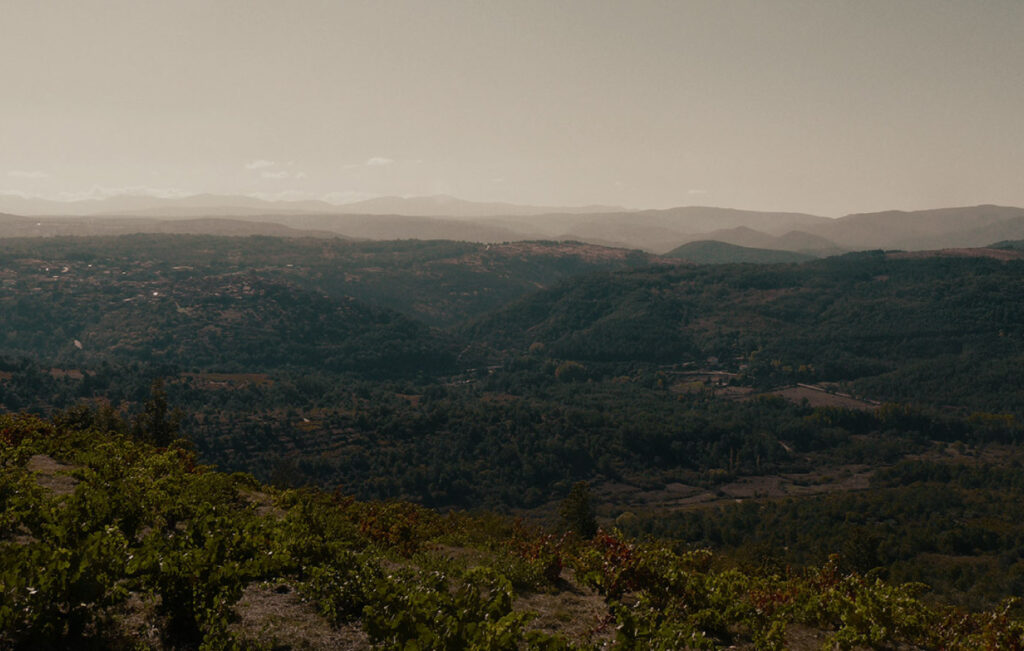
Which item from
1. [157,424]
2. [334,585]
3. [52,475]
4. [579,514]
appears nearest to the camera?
[334,585]

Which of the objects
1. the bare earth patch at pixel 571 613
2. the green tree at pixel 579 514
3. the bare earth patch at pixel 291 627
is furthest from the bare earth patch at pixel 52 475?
the green tree at pixel 579 514

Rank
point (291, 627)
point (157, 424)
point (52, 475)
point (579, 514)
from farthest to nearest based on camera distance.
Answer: point (157, 424), point (579, 514), point (52, 475), point (291, 627)

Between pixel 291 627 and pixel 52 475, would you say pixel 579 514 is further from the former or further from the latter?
pixel 52 475

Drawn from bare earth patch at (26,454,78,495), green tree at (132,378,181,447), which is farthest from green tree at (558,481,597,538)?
green tree at (132,378,181,447)

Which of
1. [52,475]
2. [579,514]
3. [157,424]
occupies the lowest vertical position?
[579,514]

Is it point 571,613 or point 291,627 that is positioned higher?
point 291,627

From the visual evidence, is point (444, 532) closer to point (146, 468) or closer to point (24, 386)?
point (146, 468)

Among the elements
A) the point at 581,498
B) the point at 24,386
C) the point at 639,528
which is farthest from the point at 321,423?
the point at 581,498

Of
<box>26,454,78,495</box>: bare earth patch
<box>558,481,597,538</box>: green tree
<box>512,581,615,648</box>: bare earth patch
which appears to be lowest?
<box>558,481,597,538</box>: green tree

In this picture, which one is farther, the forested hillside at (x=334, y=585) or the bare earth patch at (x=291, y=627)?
the bare earth patch at (x=291, y=627)

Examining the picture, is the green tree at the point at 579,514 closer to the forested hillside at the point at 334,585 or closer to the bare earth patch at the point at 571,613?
the forested hillside at the point at 334,585

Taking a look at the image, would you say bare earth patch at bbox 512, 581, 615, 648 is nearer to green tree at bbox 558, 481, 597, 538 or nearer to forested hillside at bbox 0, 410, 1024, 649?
forested hillside at bbox 0, 410, 1024, 649

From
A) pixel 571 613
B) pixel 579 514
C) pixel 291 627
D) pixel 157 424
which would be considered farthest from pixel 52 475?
pixel 157 424

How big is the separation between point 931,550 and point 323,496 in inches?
4771
